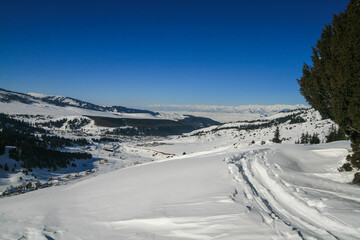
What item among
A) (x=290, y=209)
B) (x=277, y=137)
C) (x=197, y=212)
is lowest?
(x=197, y=212)

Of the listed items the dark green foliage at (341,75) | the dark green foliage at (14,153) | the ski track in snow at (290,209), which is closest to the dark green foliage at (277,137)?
the dark green foliage at (341,75)

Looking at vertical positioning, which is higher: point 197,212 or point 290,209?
point 290,209

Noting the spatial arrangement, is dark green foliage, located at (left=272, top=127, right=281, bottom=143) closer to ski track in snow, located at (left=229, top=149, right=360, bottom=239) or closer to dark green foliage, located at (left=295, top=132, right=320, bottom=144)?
dark green foliage, located at (left=295, top=132, right=320, bottom=144)

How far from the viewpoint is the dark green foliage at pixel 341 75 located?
34.8ft

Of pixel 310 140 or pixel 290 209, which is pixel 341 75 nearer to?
pixel 290 209

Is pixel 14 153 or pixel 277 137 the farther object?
pixel 277 137

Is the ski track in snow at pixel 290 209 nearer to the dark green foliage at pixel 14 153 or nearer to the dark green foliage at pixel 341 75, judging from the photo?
the dark green foliage at pixel 341 75

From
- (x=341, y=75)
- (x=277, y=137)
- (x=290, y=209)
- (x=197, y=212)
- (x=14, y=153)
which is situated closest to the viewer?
(x=197, y=212)

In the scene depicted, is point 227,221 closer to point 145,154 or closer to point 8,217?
point 8,217

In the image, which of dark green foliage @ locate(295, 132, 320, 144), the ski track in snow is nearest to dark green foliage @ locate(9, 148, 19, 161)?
the ski track in snow

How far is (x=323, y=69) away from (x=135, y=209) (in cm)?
1590

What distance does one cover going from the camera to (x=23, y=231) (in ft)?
21.0

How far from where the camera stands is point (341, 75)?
1110 cm

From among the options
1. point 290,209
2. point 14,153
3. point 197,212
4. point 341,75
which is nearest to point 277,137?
point 341,75
